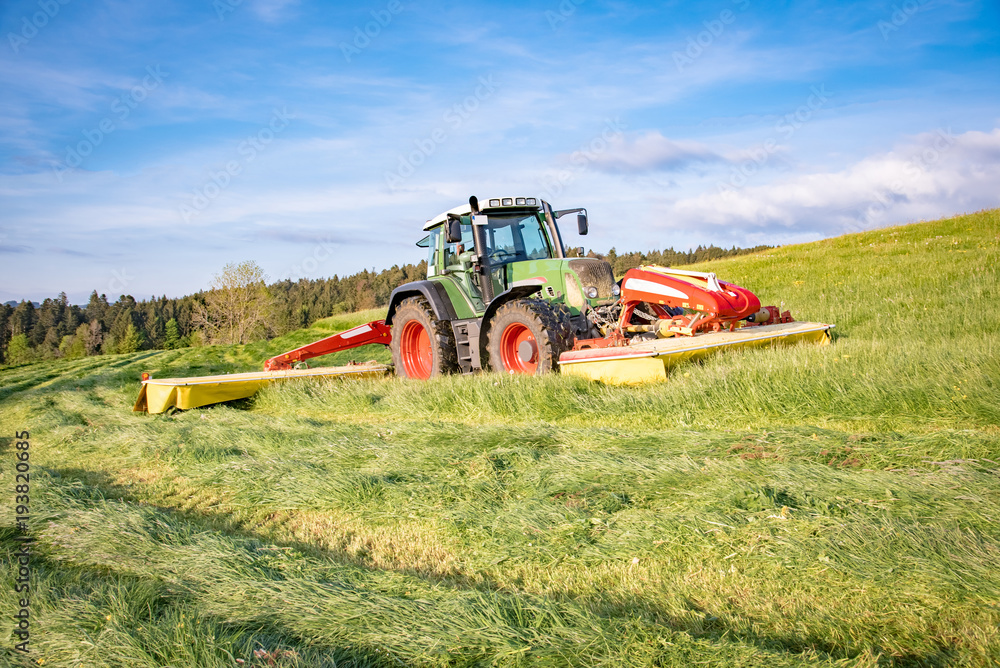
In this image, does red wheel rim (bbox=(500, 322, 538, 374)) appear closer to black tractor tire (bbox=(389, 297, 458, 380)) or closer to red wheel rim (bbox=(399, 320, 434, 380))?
black tractor tire (bbox=(389, 297, 458, 380))

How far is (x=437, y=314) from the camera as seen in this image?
349 inches

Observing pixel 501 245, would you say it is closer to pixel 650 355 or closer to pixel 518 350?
pixel 518 350

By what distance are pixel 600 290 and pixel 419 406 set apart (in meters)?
2.63

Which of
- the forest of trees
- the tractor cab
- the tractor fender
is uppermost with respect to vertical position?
the forest of trees

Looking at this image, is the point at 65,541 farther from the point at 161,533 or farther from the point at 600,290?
the point at 600,290

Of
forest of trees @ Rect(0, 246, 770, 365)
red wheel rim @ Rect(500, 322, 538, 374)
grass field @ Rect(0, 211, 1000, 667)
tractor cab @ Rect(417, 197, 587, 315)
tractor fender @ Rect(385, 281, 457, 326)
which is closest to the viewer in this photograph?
grass field @ Rect(0, 211, 1000, 667)

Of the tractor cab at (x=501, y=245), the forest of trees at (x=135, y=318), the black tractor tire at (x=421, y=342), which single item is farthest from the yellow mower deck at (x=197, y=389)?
the forest of trees at (x=135, y=318)

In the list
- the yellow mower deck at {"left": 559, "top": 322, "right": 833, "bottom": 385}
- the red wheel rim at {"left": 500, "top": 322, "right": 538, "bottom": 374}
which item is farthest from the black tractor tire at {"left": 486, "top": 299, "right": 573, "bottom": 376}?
the yellow mower deck at {"left": 559, "top": 322, "right": 833, "bottom": 385}

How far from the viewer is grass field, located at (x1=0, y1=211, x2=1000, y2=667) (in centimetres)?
212

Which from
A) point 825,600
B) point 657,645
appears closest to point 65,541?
point 657,645

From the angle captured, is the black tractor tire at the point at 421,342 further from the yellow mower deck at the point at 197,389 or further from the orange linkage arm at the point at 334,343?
the yellow mower deck at the point at 197,389

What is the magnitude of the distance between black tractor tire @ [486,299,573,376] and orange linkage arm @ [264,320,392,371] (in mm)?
2851

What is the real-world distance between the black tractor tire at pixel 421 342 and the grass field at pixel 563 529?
95.3 inches

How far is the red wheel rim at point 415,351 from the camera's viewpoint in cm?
1000
